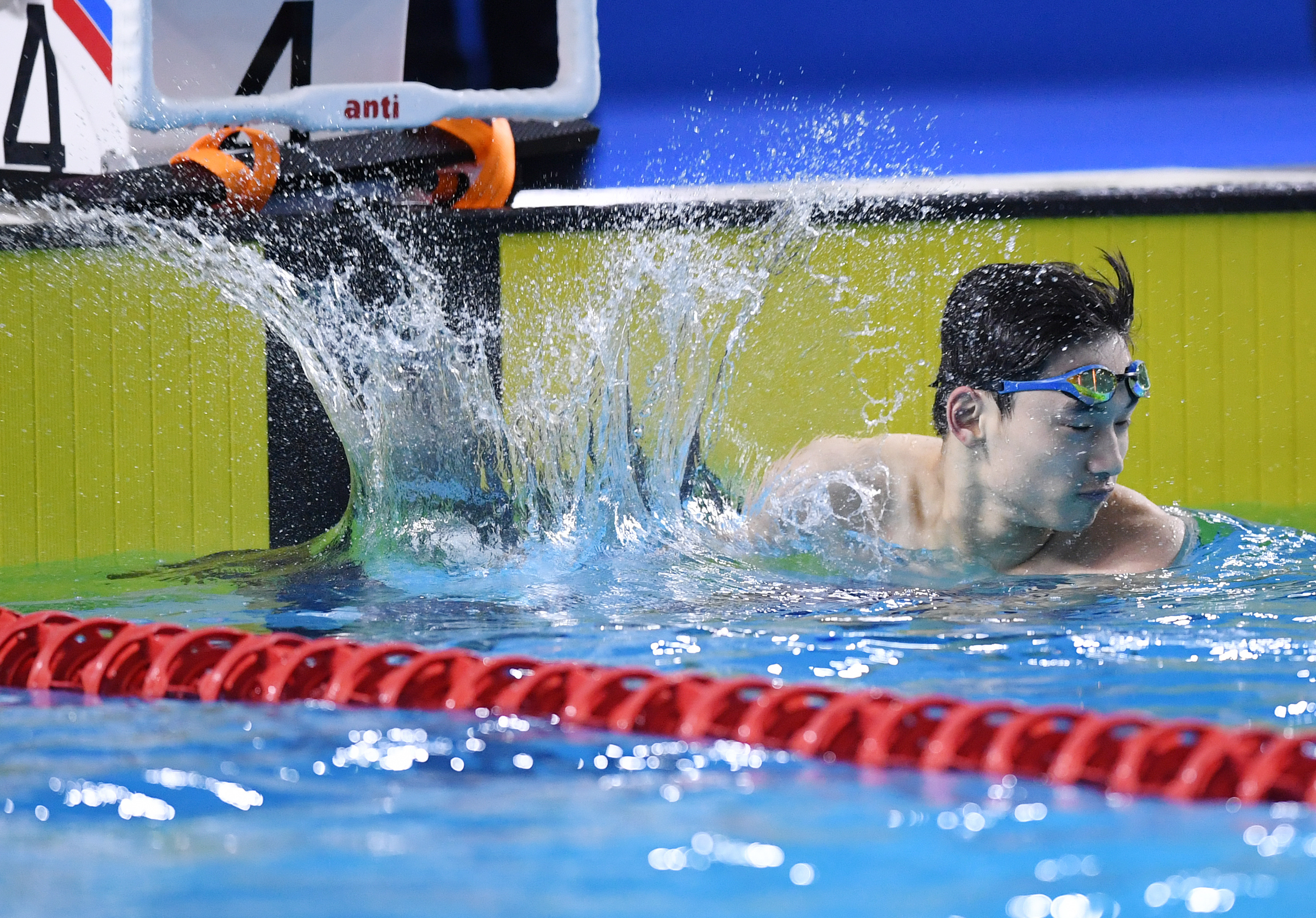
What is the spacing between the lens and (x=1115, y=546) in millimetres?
3555

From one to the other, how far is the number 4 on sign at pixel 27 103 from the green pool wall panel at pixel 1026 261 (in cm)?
241

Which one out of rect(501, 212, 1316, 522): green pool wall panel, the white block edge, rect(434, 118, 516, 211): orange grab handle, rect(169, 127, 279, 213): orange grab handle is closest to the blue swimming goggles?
the white block edge

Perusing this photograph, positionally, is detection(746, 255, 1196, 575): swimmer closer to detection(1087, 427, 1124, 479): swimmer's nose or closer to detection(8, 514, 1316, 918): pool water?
detection(1087, 427, 1124, 479): swimmer's nose

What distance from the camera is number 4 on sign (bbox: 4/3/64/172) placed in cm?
580

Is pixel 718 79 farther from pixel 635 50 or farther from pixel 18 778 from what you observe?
pixel 18 778

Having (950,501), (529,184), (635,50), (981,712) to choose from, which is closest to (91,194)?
(529,184)

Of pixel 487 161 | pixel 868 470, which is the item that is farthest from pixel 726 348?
pixel 868 470

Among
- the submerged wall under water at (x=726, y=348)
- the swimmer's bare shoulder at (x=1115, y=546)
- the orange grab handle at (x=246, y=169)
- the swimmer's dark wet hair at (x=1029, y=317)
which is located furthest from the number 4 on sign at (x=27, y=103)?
the swimmer's bare shoulder at (x=1115, y=546)

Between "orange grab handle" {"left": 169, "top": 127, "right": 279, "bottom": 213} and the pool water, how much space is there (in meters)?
2.18

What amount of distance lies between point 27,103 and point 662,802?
17.6 feet

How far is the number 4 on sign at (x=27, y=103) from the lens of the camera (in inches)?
229

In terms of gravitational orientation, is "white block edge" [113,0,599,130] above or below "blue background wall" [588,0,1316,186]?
below

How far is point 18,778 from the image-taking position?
6.03 feet

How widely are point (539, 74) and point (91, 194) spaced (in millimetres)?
2068
